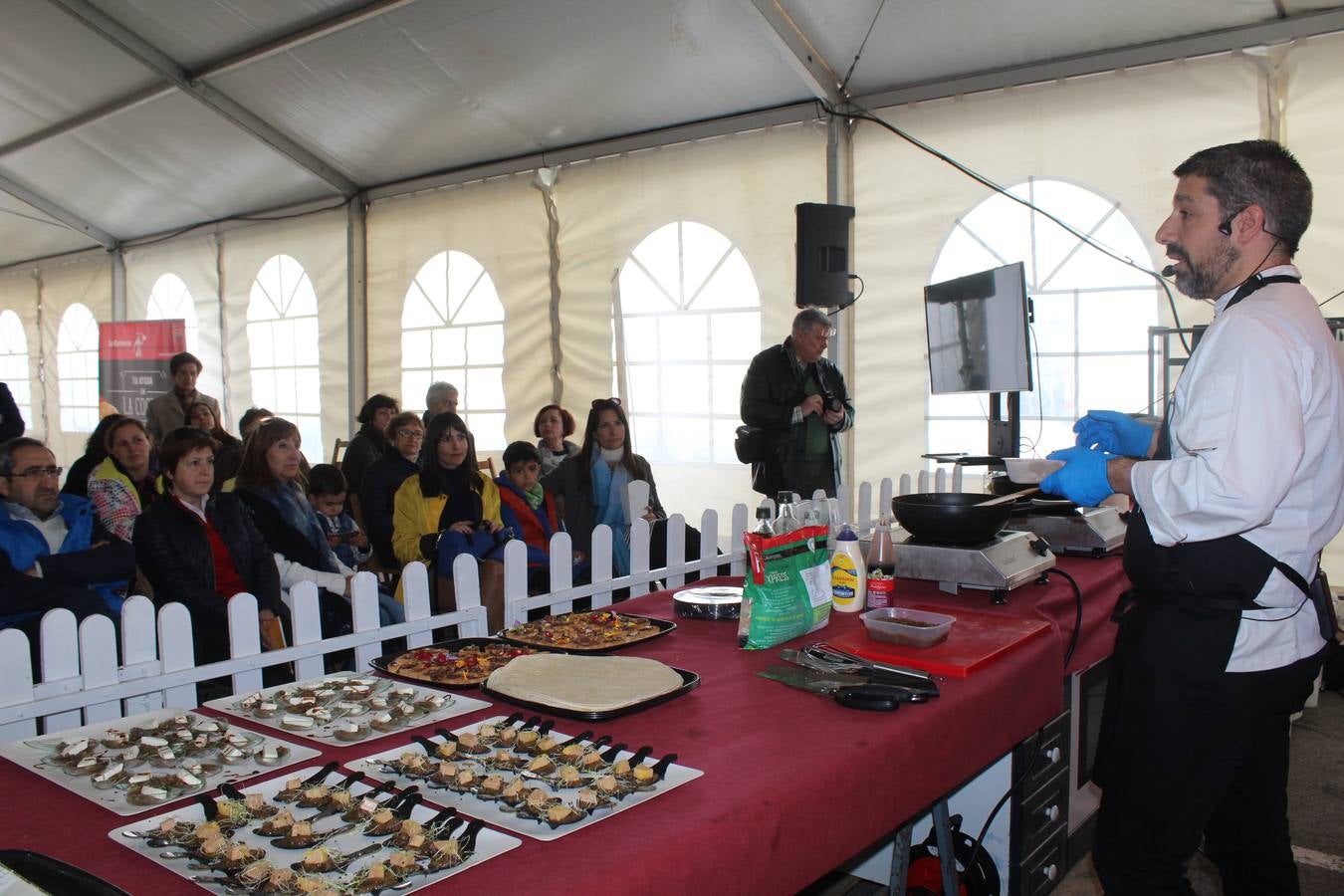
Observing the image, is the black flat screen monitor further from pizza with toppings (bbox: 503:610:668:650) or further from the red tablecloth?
pizza with toppings (bbox: 503:610:668:650)

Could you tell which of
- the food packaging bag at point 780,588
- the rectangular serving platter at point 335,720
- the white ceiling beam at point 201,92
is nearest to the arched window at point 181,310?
the white ceiling beam at point 201,92

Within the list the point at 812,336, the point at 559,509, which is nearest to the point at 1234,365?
the point at 812,336

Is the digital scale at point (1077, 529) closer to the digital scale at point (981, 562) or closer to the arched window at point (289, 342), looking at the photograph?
the digital scale at point (981, 562)

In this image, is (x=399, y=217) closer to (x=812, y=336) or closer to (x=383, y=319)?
(x=383, y=319)

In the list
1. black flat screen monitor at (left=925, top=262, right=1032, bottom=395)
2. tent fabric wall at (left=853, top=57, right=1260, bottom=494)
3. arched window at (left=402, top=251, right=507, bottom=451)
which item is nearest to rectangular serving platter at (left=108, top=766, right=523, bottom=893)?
black flat screen monitor at (left=925, top=262, right=1032, bottom=395)

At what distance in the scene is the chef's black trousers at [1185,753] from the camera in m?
1.63

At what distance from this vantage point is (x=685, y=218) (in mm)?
6398

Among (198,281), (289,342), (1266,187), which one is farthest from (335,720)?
(198,281)

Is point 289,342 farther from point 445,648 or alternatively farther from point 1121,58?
point 445,648

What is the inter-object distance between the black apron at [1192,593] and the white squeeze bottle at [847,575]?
0.56m

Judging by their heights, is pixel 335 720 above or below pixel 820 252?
below

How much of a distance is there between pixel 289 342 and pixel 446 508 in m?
5.84

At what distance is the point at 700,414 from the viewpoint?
667cm

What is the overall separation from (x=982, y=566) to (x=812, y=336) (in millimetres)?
2411
